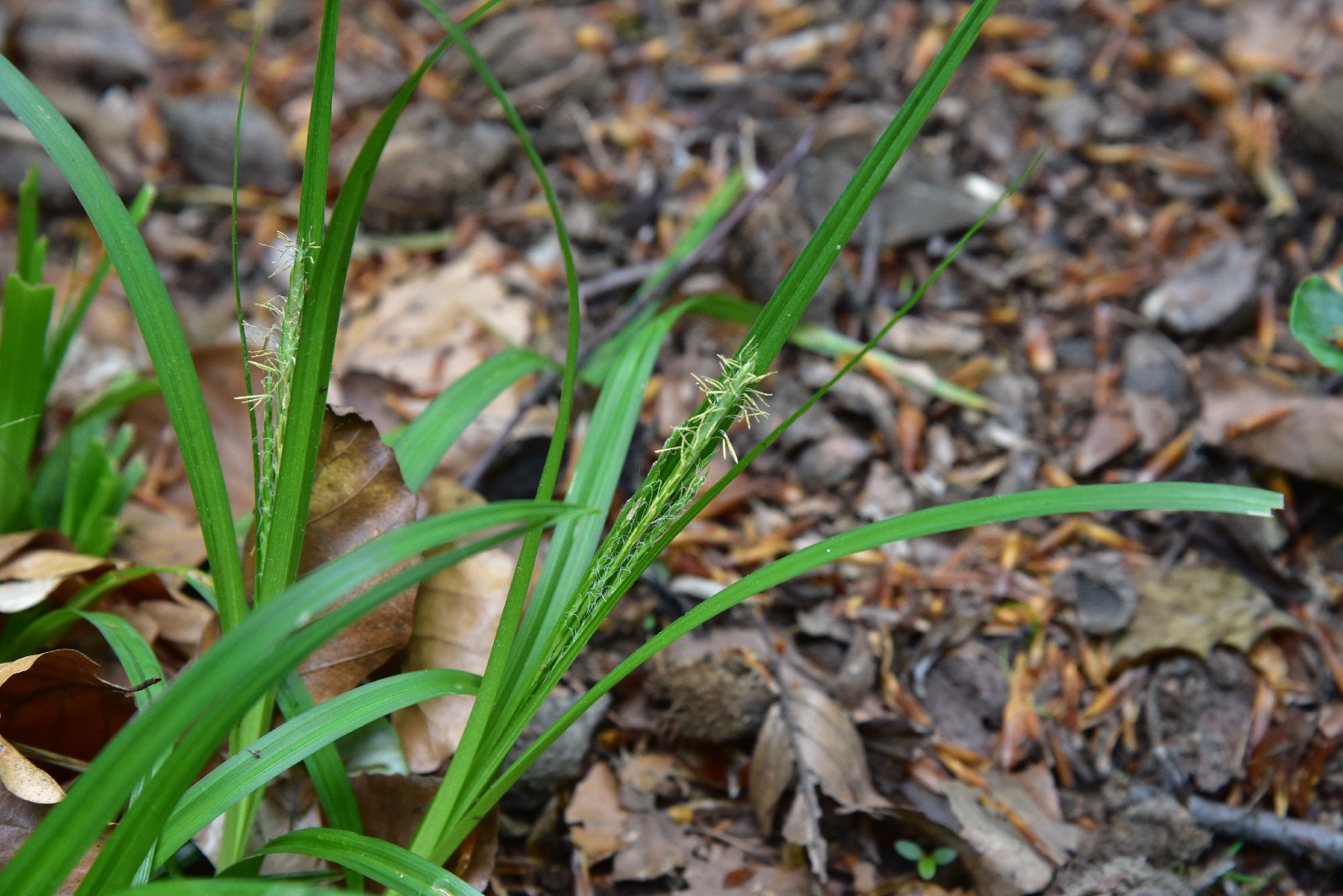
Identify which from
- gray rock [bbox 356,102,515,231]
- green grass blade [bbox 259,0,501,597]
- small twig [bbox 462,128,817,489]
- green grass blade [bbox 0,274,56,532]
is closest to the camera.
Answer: green grass blade [bbox 259,0,501,597]

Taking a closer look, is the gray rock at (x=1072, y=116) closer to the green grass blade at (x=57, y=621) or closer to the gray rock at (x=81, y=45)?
the green grass blade at (x=57, y=621)

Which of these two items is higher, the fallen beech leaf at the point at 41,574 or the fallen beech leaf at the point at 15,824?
the fallen beech leaf at the point at 41,574

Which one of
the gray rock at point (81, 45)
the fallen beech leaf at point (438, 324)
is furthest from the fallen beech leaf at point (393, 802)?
the gray rock at point (81, 45)

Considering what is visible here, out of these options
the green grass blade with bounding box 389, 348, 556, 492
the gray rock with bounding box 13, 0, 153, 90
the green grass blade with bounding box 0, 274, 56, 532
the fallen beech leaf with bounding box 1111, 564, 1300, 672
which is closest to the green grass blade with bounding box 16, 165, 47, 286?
the green grass blade with bounding box 0, 274, 56, 532

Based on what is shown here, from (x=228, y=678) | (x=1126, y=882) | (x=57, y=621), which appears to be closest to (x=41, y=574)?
(x=57, y=621)

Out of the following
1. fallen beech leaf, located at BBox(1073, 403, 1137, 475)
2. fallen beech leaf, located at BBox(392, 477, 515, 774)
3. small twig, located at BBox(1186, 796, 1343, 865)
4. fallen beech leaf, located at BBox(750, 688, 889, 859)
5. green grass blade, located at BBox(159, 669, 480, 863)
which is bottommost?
small twig, located at BBox(1186, 796, 1343, 865)

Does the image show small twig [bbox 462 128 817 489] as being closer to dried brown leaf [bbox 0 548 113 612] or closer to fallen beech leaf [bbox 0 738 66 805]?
dried brown leaf [bbox 0 548 113 612]
